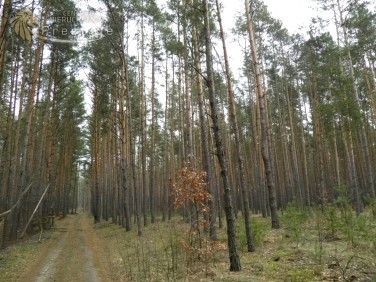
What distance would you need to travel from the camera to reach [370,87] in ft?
68.8

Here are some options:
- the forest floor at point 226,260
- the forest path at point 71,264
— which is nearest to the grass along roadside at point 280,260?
the forest floor at point 226,260

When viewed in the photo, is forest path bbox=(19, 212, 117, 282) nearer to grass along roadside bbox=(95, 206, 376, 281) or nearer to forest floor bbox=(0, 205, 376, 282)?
forest floor bbox=(0, 205, 376, 282)

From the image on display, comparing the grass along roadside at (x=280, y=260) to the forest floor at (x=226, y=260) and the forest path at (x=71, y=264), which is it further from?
the forest path at (x=71, y=264)

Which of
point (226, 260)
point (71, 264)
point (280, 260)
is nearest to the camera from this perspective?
point (280, 260)

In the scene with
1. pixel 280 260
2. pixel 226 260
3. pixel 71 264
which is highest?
pixel 280 260

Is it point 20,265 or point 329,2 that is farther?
point 329,2

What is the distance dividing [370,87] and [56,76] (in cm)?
2126

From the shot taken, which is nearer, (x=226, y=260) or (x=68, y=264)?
(x=226, y=260)

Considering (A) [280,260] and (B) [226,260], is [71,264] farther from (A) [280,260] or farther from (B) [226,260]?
(A) [280,260]

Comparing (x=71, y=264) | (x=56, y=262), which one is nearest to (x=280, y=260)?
(x=71, y=264)

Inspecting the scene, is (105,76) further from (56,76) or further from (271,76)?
(271,76)

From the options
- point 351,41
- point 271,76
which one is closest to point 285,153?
point 271,76

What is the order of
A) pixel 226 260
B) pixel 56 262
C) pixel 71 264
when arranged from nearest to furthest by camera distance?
pixel 226 260, pixel 71 264, pixel 56 262

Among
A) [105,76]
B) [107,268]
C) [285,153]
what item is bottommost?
[107,268]
